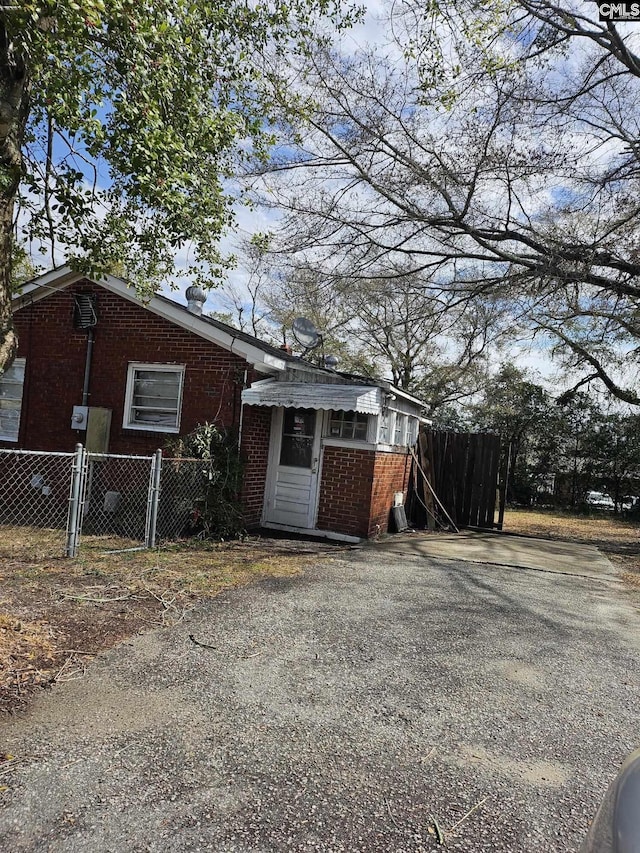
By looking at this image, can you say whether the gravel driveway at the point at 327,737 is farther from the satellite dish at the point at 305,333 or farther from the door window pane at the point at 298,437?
the satellite dish at the point at 305,333

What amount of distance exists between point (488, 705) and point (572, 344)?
16232 millimetres

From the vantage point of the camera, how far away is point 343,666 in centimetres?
376

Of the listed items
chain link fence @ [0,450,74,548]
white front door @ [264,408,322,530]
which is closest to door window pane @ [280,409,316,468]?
white front door @ [264,408,322,530]

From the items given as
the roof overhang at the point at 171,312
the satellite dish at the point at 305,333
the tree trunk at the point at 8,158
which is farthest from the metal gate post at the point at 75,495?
the satellite dish at the point at 305,333

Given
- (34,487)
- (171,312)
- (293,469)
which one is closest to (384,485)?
(293,469)

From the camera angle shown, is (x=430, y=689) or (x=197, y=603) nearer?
(x=430, y=689)

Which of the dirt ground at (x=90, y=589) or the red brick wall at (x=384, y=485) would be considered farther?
the red brick wall at (x=384, y=485)

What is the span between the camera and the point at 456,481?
12.1 metres

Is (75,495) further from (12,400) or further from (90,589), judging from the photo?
(12,400)

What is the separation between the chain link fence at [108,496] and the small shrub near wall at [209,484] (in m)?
0.02

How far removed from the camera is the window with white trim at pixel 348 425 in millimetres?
8883

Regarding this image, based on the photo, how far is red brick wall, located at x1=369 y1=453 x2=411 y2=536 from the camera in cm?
891

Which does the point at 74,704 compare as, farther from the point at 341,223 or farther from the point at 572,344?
the point at 572,344

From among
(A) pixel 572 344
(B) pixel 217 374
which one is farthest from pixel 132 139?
(A) pixel 572 344
